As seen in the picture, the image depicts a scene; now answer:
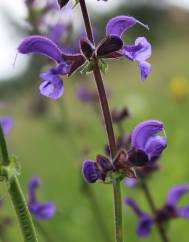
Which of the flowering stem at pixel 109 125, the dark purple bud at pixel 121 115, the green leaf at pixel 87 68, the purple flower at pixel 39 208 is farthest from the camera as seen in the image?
the dark purple bud at pixel 121 115

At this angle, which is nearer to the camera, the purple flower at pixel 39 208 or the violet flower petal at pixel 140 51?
the violet flower petal at pixel 140 51

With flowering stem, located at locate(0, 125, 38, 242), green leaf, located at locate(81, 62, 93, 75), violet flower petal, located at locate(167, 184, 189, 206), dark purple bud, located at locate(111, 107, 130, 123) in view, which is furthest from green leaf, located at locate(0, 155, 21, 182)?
violet flower petal, located at locate(167, 184, 189, 206)

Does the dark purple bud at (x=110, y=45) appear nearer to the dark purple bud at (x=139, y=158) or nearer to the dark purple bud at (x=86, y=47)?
the dark purple bud at (x=86, y=47)

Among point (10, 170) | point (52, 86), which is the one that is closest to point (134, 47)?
point (52, 86)

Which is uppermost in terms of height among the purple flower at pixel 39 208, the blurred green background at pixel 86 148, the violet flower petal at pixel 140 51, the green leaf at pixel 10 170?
the blurred green background at pixel 86 148

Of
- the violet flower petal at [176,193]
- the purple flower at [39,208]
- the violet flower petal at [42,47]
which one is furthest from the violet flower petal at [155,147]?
the violet flower petal at [176,193]

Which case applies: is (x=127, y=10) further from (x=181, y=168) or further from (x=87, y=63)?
(x=87, y=63)

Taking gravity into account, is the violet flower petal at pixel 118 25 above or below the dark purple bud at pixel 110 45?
above

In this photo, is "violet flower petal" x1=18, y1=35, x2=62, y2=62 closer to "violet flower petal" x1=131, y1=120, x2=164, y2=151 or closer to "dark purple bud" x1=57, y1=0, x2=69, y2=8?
"dark purple bud" x1=57, y1=0, x2=69, y2=8
